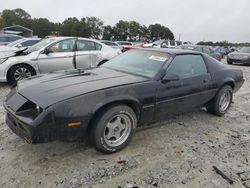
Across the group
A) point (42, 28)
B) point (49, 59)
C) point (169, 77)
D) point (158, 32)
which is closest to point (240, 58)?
point (49, 59)

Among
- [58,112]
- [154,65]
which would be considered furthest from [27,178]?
[154,65]

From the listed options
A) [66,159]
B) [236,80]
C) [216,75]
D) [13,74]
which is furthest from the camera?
[13,74]

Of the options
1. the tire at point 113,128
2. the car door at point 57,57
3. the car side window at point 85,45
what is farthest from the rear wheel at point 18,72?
the tire at point 113,128

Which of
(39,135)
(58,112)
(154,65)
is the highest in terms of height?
(154,65)

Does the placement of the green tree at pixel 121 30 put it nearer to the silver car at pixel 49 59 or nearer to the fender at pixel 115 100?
the silver car at pixel 49 59

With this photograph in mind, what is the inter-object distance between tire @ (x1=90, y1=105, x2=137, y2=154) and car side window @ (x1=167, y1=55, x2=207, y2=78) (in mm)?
1039

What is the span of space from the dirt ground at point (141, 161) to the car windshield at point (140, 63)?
3.30 ft

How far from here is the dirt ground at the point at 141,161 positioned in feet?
8.17

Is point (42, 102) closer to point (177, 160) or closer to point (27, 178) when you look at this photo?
point (27, 178)

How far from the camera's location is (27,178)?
246 centimetres

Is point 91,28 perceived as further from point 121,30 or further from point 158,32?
point 158,32

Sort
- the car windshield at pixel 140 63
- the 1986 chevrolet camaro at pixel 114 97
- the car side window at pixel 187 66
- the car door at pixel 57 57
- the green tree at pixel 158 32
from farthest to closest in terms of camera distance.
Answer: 1. the green tree at pixel 158 32
2. the car door at pixel 57 57
3. the car side window at pixel 187 66
4. the car windshield at pixel 140 63
5. the 1986 chevrolet camaro at pixel 114 97

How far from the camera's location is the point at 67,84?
2.93 metres

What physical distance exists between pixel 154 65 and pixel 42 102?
72.0 inches
